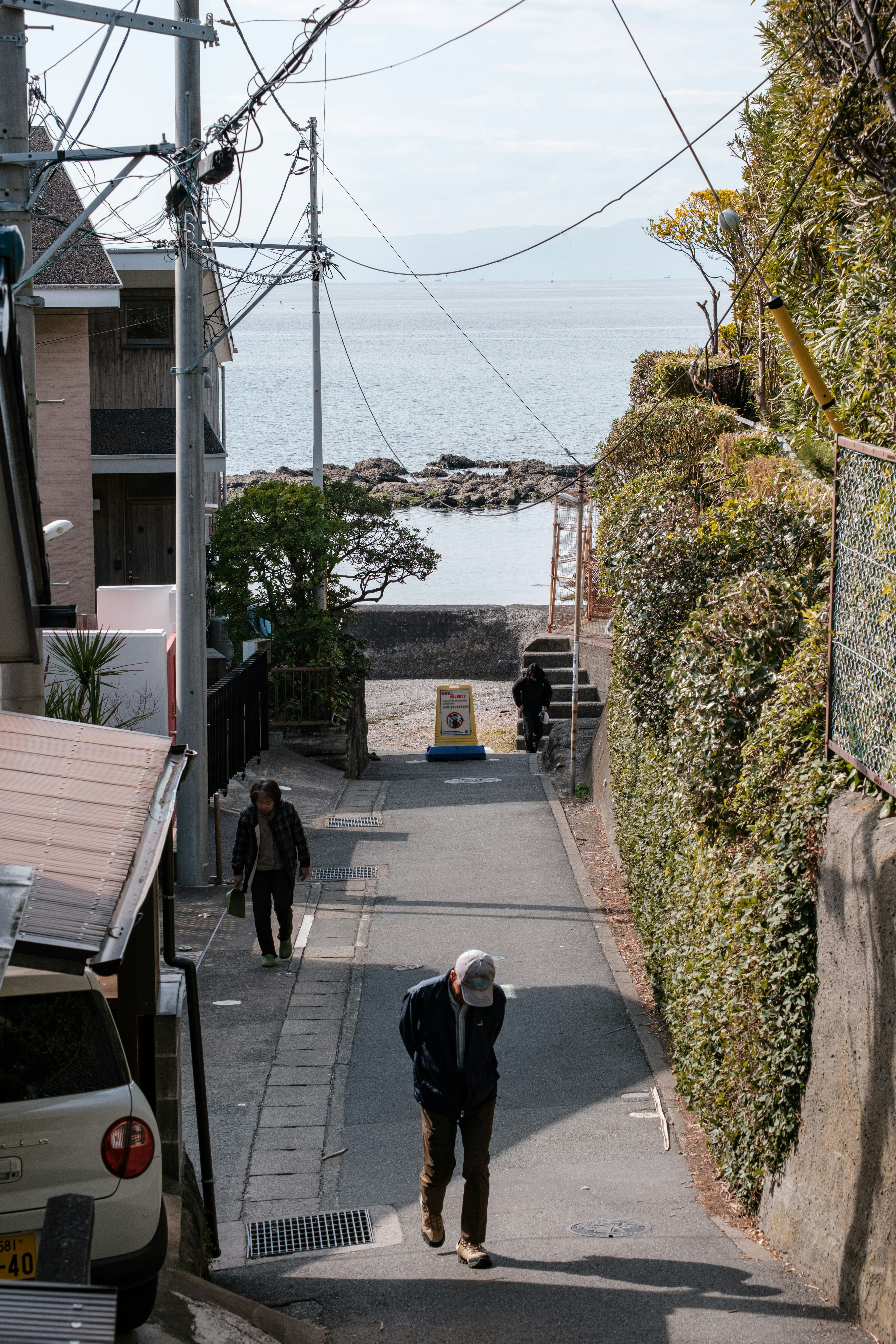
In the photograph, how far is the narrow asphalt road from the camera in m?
5.62

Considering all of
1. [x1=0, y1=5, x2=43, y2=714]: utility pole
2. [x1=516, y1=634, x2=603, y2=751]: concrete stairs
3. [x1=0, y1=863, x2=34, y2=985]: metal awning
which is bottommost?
[x1=516, y1=634, x2=603, y2=751]: concrete stairs

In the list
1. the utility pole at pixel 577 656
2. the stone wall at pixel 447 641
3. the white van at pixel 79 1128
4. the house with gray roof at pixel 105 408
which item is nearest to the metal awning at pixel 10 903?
the white van at pixel 79 1128

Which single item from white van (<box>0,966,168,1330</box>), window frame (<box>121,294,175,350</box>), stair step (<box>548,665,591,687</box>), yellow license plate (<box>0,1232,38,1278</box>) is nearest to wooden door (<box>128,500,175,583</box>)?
window frame (<box>121,294,175,350</box>)

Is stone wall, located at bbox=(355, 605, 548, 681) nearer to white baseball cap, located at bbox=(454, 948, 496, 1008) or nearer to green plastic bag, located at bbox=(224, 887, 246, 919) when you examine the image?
green plastic bag, located at bbox=(224, 887, 246, 919)

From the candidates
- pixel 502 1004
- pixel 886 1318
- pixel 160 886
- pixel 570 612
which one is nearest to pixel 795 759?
pixel 502 1004

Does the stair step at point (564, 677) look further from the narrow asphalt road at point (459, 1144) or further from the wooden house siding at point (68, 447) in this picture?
the narrow asphalt road at point (459, 1144)

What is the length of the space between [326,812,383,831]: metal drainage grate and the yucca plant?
9.37 feet

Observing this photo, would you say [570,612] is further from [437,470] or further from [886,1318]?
[437,470]

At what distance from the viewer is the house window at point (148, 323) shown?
24.1 metres

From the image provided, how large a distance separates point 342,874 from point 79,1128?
10.0 meters

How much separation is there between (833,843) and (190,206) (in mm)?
9800

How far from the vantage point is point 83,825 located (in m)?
4.89

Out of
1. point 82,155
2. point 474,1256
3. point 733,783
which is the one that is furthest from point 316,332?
point 474,1256

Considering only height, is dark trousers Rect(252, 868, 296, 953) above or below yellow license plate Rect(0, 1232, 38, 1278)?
below
